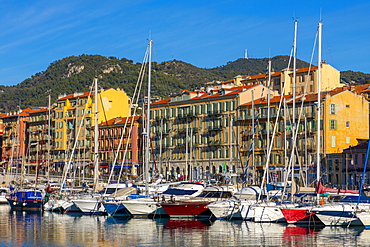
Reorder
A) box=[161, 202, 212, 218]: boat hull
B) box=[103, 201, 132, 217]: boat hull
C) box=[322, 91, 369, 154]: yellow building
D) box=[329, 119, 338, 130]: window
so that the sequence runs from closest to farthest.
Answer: box=[161, 202, 212, 218]: boat hull
box=[103, 201, 132, 217]: boat hull
box=[322, 91, 369, 154]: yellow building
box=[329, 119, 338, 130]: window

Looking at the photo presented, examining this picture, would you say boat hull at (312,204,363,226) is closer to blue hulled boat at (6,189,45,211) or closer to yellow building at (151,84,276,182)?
blue hulled boat at (6,189,45,211)

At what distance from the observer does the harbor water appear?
41.4m

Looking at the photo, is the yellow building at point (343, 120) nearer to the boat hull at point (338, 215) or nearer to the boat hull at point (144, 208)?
the boat hull at point (144, 208)

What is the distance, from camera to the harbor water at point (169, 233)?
41438 millimetres

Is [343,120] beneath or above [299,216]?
above

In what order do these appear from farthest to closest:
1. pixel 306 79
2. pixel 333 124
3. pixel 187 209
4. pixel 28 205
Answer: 1. pixel 306 79
2. pixel 333 124
3. pixel 28 205
4. pixel 187 209

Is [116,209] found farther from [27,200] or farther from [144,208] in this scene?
[27,200]

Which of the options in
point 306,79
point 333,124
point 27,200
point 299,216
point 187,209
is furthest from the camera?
point 306,79

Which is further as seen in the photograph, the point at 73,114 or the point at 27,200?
the point at 73,114

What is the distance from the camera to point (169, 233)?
152 feet

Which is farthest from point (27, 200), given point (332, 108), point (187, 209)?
point (332, 108)

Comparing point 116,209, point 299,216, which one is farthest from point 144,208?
point 299,216

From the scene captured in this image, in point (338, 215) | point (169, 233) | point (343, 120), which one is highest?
point (343, 120)

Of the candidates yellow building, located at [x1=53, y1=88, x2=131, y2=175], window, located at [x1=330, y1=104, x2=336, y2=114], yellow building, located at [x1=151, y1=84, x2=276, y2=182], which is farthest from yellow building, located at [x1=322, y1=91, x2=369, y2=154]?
yellow building, located at [x1=53, y1=88, x2=131, y2=175]
